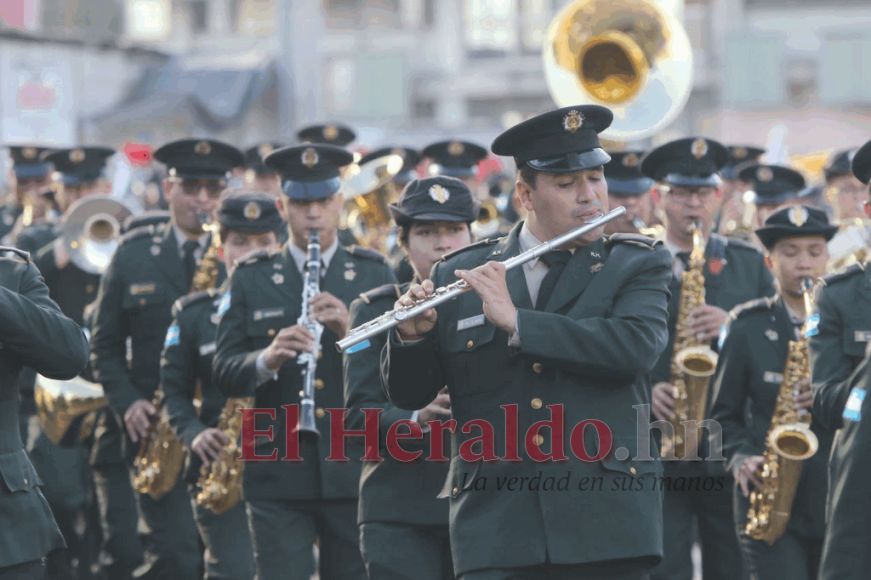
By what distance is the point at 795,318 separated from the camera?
7406mm

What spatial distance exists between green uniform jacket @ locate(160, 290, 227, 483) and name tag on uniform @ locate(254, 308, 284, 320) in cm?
71

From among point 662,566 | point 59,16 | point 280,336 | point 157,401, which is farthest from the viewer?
point 59,16

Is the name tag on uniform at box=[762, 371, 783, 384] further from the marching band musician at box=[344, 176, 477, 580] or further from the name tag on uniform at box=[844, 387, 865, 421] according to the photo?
the marching band musician at box=[344, 176, 477, 580]

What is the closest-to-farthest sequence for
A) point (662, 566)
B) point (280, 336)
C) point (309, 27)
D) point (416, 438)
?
point (416, 438)
point (280, 336)
point (662, 566)
point (309, 27)

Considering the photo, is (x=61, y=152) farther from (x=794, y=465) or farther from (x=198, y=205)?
(x=794, y=465)

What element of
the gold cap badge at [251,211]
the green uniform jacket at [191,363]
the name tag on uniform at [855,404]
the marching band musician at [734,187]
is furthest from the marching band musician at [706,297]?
the marching band musician at [734,187]

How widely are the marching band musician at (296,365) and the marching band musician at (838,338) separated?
2061 millimetres

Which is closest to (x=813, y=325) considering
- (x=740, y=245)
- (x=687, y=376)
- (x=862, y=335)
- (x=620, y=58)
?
(x=862, y=335)

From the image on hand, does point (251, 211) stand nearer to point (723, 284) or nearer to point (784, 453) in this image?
point (723, 284)

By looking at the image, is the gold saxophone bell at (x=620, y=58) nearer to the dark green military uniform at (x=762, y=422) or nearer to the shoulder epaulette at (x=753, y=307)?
the shoulder epaulette at (x=753, y=307)

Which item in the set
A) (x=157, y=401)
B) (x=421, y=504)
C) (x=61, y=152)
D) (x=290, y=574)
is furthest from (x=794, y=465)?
(x=61, y=152)

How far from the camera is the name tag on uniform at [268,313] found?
7.42m

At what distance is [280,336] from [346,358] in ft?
1.20

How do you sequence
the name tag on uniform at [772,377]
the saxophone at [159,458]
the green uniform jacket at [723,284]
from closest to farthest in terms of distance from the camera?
the name tag on uniform at [772,377] < the green uniform jacket at [723,284] < the saxophone at [159,458]
